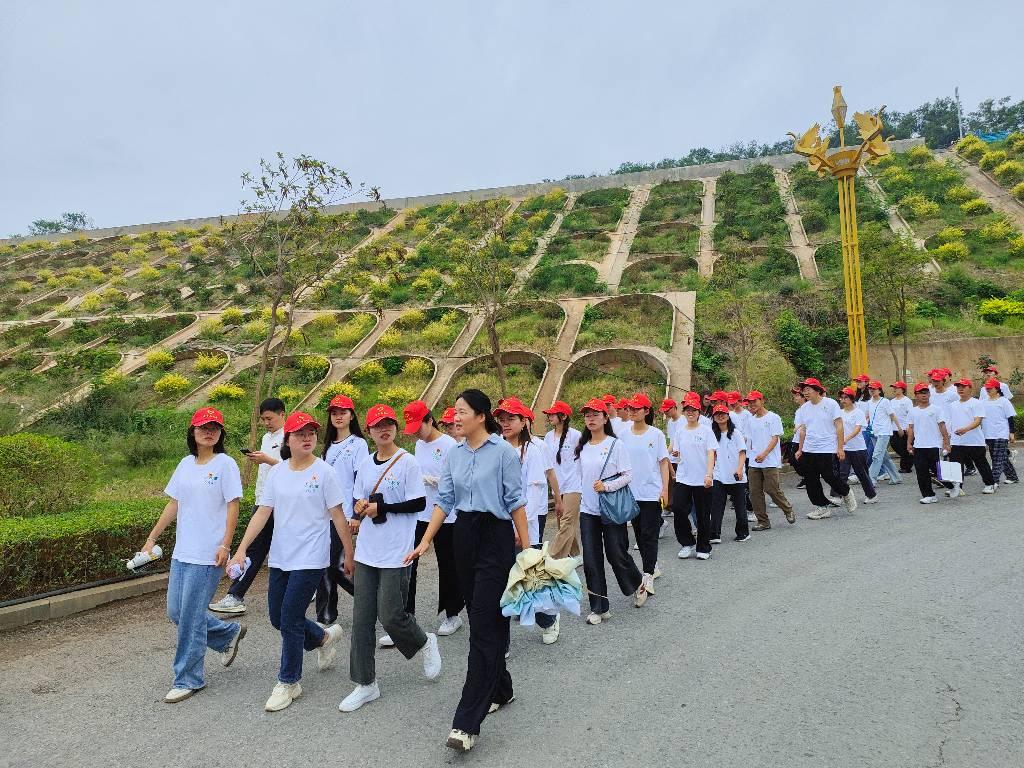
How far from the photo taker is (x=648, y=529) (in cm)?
558

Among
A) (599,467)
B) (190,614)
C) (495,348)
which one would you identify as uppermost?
(495,348)

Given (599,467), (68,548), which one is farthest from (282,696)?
(68,548)

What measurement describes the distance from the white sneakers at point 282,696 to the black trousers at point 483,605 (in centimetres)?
111

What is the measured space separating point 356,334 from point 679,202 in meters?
22.7

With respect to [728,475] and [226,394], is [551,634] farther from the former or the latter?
[226,394]

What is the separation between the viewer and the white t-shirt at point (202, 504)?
13.4ft

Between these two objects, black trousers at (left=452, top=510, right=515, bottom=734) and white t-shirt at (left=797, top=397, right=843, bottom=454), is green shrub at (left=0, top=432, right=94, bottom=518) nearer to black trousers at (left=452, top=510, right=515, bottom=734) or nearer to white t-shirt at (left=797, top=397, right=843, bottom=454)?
black trousers at (left=452, top=510, right=515, bottom=734)

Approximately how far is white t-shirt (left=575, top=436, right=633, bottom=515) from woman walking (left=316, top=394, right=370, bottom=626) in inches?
67.9

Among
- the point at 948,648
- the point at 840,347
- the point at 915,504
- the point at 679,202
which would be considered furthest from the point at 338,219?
the point at 679,202

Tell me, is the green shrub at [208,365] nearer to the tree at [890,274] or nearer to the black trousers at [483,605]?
the tree at [890,274]

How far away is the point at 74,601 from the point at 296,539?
3306 millimetres

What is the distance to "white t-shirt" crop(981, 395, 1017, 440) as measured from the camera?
9.34 metres

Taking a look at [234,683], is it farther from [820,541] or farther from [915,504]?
[915,504]

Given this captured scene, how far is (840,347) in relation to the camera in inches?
766
